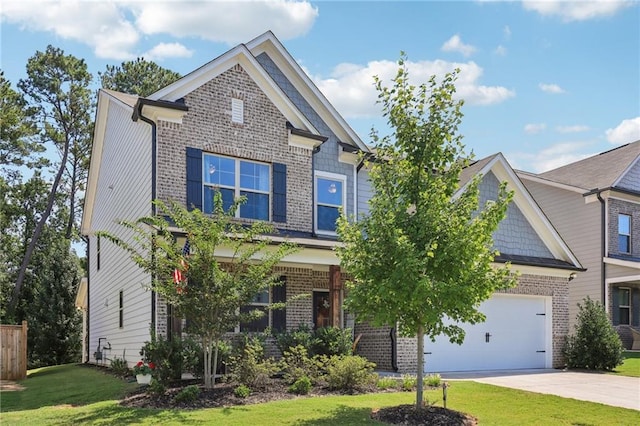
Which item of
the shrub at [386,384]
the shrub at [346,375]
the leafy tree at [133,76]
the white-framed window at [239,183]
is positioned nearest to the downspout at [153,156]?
the white-framed window at [239,183]

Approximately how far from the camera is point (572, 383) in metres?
14.3

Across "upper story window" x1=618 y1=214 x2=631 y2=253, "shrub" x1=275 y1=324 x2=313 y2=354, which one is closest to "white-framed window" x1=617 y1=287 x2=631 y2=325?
"upper story window" x1=618 y1=214 x2=631 y2=253

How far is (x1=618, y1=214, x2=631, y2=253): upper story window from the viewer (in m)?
24.4

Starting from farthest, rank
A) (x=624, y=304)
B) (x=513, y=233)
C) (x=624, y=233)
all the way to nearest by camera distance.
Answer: (x=624, y=304) < (x=624, y=233) < (x=513, y=233)

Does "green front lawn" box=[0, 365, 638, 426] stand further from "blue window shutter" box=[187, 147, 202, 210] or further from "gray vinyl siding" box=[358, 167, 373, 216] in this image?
"gray vinyl siding" box=[358, 167, 373, 216]

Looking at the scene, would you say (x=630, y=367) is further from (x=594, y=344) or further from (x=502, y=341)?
(x=502, y=341)

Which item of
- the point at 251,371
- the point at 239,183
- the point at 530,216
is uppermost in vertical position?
the point at 239,183

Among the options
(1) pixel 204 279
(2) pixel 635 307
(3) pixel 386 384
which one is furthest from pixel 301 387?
(2) pixel 635 307

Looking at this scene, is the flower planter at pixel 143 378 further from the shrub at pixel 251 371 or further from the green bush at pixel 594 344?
the green bush at pixel 594 344

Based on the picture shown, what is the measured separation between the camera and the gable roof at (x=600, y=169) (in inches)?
967

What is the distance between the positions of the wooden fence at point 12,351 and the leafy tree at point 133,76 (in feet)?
78.7

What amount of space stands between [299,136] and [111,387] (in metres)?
7.93

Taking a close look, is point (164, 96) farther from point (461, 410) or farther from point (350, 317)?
point (461, 410)

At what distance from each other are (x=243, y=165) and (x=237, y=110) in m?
1.43
